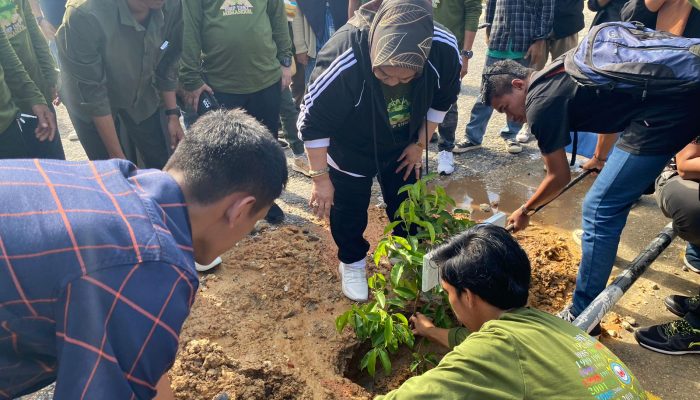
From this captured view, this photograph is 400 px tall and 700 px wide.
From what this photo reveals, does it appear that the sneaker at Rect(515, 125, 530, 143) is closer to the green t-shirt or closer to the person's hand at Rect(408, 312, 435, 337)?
the green t-shirt

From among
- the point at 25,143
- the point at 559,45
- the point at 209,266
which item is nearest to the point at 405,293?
the point at 209,266

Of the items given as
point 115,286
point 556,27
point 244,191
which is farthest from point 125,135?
point 556,27

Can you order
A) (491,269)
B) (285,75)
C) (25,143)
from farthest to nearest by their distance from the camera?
1. (285,75)
2. (25,143)
3. (491,269)

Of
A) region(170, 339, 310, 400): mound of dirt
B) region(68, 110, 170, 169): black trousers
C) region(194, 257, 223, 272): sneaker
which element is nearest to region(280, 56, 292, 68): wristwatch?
region(68, 110, 170, 169): black trousers

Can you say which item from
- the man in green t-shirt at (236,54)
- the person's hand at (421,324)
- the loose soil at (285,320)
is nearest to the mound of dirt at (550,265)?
the loose soil at (285,320)

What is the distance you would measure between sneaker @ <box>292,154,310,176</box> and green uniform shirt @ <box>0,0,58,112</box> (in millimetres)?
2273

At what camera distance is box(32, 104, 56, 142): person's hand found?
11.9 ft

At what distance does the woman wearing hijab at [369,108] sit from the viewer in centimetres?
261

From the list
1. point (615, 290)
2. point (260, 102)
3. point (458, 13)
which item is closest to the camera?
point (615, 290)

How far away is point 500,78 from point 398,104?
65cm

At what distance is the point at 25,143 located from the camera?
3629 millimetres

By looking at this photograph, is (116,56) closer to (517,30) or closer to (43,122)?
(43,122)

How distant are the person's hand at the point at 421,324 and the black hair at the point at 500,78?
1.40 m

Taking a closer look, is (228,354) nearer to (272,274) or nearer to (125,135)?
(272,274)
